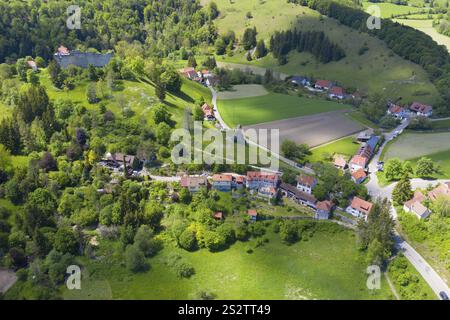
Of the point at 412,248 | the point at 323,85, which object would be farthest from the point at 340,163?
the point at 323,85

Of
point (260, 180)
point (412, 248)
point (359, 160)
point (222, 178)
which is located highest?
point (222, 178)

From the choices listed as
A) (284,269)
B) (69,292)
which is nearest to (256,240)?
(284,269)

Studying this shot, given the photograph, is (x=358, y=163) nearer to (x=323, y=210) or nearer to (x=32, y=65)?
(x=323, y=210)

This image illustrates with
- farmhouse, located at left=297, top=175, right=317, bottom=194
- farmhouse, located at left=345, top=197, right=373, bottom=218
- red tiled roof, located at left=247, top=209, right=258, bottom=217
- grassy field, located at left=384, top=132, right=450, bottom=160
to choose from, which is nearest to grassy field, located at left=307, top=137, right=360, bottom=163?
grassy field, located at left=384, top=132, right=450, bottom=160

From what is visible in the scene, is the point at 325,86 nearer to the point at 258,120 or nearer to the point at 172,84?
the point at 258,120

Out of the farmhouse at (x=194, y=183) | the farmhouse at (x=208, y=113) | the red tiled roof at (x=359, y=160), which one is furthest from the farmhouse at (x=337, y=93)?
the farmhouse at (x=194, y=183)

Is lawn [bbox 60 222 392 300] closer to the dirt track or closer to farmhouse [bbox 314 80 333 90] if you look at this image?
the dirt track
